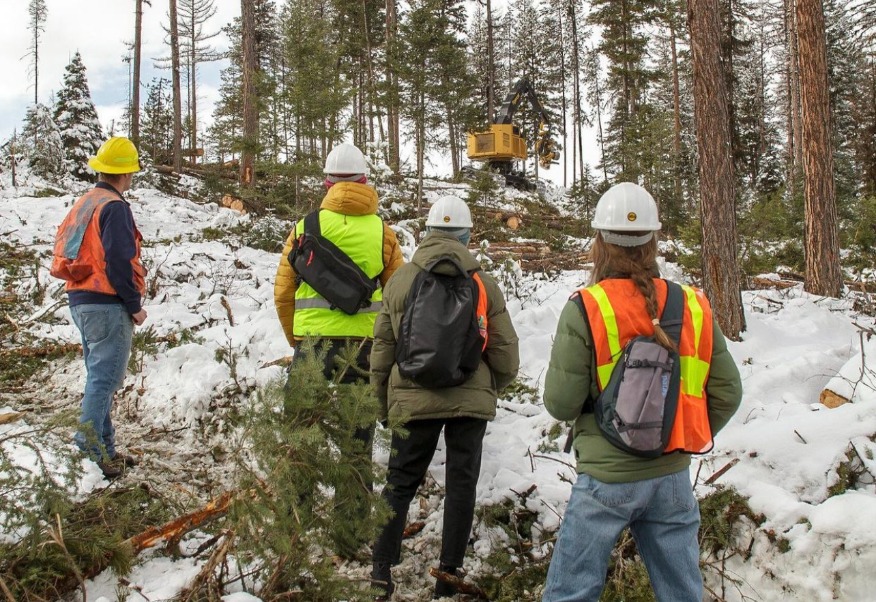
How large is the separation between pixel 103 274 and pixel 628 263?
3.32 metres

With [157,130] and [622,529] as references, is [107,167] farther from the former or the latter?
[157,130]

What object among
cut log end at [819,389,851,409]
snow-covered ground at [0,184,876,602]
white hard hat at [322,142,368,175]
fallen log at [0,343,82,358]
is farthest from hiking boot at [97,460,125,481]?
cut log end at [819,389,851,409]

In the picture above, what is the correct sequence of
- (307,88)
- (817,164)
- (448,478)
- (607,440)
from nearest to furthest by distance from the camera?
1. (607,440)
2. (448,478)
3. (817,164)
4. (307,88)

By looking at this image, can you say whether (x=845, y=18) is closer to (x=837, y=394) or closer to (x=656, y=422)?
(x=837, y=394)

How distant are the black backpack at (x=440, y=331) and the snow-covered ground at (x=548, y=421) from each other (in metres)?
0.70

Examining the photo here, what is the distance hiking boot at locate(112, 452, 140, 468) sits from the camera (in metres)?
4.25

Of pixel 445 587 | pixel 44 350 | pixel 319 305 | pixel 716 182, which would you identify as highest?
pixel 716 182

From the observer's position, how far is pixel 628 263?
2236 mm

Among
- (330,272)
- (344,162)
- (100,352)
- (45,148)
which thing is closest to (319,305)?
(330,272)

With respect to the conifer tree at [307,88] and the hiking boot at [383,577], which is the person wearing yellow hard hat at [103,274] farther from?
the conifer tree at [307,88]

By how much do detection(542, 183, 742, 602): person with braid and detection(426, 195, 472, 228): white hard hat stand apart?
3.74 ft

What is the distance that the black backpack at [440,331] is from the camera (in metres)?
2.85

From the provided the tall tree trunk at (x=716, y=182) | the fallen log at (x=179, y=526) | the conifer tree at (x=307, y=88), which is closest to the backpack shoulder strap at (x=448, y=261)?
the fallen log at (x=179, y=526)

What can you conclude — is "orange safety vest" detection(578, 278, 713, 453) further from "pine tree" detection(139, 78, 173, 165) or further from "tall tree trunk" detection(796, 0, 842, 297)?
"pine tree" detection(139, 78, 173, 165)
